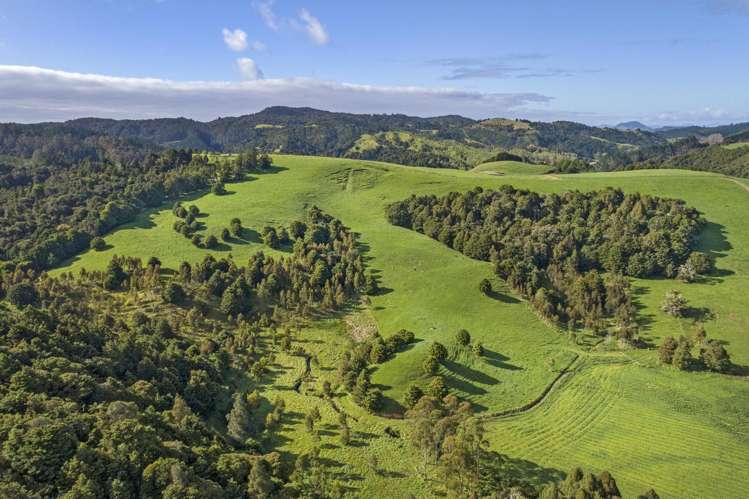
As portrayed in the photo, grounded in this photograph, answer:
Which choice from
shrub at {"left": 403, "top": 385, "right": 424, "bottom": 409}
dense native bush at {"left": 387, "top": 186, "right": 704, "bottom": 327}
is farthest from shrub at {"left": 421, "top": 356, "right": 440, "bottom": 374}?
dense native bush at {"left": 387, "top": 186, "right": 704, "bottom": 327}

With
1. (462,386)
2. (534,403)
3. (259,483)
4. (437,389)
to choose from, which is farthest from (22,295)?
(534,403)

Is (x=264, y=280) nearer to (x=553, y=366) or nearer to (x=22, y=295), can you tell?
(x=22, y=295)

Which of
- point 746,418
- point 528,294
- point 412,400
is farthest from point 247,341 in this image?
point 746,418

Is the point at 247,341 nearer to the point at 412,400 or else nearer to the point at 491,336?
the point at 412,400

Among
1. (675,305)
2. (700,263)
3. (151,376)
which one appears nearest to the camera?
(151,376)

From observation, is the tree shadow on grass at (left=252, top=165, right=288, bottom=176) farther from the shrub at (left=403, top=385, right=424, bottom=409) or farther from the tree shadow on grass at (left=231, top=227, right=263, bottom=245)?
the shrub at (left=403, top=385, right=424, bottom=409)

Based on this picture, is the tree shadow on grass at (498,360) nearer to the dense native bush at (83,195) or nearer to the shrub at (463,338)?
the shrub at (463,338)

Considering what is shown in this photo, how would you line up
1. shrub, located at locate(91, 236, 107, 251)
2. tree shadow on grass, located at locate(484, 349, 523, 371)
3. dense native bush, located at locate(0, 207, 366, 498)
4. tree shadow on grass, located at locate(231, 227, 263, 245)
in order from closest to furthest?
dense native bush, located at locate(0, 207, 366, 498) → tree shadow on grass, located at locate(484, 349, 523, 371) → tree shadow on grass, located at locate(231, 227, 263, 245) → shrub, located at locate(91, 236, 107, 251)
